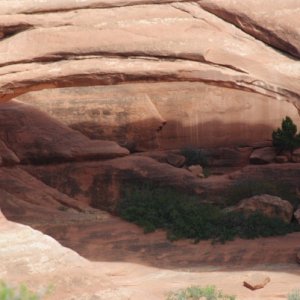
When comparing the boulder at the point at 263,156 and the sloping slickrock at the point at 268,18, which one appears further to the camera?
the boulder at the point at 263,156

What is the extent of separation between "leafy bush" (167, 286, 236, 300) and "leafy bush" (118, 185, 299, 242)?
297 cm

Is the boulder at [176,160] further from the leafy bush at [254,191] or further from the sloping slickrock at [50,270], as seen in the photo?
the sloping slickrock at [50,270]

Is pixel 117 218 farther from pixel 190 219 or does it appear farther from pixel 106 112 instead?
pixel 106 112

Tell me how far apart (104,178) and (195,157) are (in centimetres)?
350

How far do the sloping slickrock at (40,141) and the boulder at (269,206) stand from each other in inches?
125

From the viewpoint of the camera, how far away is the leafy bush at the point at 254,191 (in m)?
12.3

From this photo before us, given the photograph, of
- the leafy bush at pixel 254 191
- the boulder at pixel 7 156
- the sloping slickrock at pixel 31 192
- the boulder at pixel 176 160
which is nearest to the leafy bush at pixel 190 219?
the leafy bush at pixel 254 191

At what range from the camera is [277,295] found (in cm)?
739

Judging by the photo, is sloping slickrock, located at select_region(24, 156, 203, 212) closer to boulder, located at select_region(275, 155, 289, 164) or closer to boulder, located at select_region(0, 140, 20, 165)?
boulder, located at select_region(0, 140, 20, 165)

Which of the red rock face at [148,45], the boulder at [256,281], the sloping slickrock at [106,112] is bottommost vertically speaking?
the boulder at [256,281]

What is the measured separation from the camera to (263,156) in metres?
15.3

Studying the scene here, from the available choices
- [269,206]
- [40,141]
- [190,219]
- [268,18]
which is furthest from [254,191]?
[268,18]

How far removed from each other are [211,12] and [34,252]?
338 cm

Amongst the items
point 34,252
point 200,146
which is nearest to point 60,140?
point 200,146
